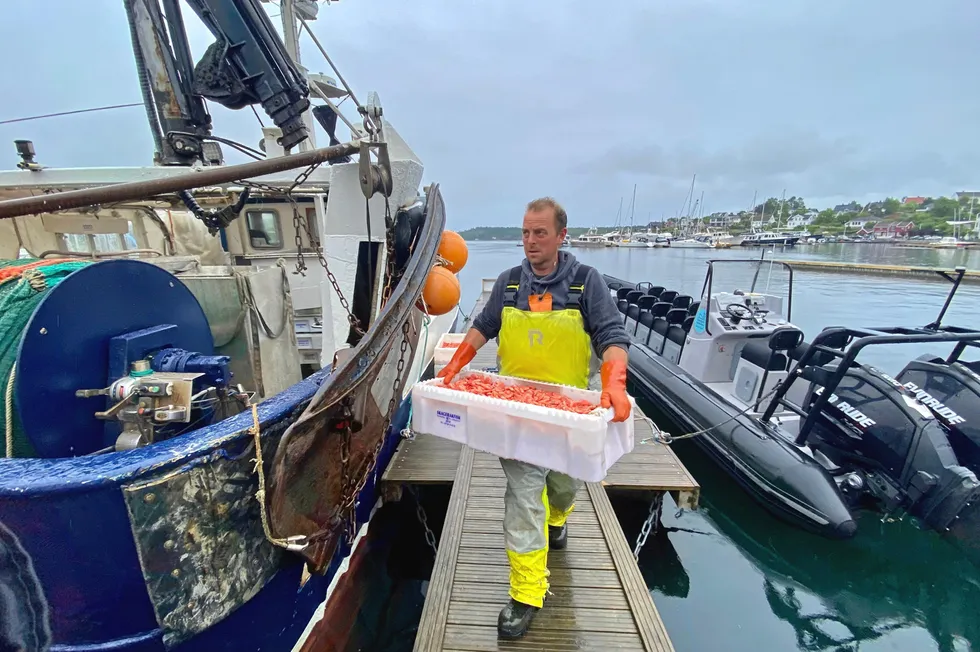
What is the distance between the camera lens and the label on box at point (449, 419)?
2.28 m

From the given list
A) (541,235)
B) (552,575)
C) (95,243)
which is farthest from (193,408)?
(95,243)

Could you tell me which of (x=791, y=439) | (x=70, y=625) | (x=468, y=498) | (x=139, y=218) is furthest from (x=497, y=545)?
(x=139, y=218)

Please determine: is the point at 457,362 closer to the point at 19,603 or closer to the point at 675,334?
the point at 19,603

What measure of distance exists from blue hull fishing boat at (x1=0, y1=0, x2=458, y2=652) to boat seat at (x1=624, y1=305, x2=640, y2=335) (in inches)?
292

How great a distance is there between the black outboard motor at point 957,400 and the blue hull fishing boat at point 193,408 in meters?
4.71

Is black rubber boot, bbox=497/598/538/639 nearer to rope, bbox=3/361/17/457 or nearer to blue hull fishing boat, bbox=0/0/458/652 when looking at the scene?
blue hull fishing boat, bbox=0/0/458/652

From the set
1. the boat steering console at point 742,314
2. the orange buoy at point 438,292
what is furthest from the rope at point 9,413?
the boat steering console at point 742,314

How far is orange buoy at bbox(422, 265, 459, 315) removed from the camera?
313 centimetres

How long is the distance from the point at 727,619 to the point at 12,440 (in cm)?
527

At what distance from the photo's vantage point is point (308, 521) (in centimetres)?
189

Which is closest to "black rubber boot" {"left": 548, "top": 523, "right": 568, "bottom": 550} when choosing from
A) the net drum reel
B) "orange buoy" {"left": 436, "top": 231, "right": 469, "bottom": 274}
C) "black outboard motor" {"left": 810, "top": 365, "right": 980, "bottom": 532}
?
"orange buoy" {"left": 436, "top": 231, "right": 469, "bottom": 274}

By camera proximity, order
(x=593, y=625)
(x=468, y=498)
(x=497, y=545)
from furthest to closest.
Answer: (x=468, y=498), (x=497, y=545), (x=593, y=625)

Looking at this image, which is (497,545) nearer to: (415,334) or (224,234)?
(415,334)

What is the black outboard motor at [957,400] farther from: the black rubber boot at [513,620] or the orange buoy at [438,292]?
the orange buoy at [438,292]
